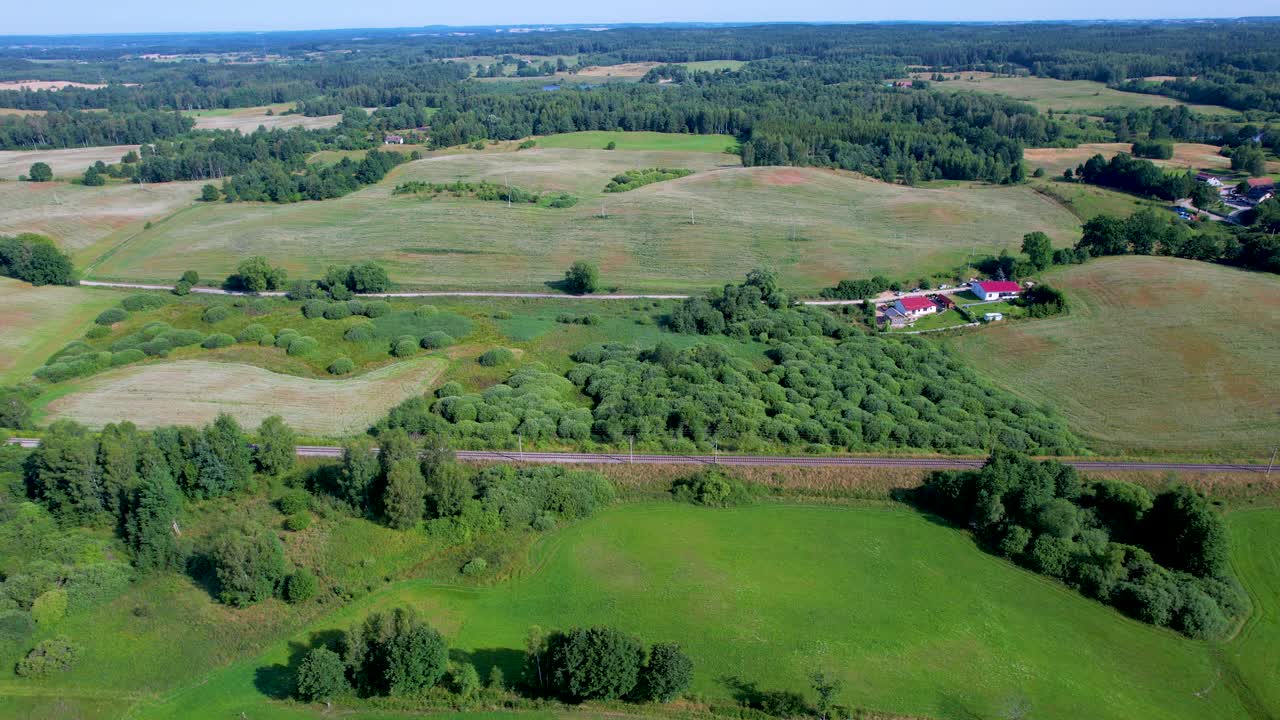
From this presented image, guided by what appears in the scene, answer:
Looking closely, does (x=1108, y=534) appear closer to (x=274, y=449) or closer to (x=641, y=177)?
(x=274, y=449)

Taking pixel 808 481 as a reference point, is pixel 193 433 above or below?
above

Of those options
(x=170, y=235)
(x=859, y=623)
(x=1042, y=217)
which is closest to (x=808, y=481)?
(x=859, y=623)

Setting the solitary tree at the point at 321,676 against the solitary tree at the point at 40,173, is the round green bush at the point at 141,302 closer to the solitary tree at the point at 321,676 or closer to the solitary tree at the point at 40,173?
the solitary tree at the point at 321,676

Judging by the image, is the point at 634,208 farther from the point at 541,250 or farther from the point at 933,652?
the point at 933,652

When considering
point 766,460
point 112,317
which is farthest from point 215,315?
point 766,460

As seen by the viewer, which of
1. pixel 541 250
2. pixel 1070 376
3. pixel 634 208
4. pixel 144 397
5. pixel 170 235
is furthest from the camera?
pixel 634 208
